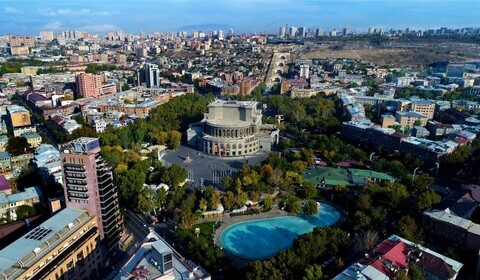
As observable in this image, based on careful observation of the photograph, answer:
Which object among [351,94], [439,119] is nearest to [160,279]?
[439,119]

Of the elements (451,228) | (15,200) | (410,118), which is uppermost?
(410,118)

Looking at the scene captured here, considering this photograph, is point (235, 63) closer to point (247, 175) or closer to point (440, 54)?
point (440, 54)

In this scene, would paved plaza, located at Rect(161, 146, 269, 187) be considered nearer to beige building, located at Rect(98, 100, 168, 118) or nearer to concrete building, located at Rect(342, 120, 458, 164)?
concrete building, located at Rect(342, 120, 458, 164)

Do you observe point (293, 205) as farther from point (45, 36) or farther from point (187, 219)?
point (45, 36)

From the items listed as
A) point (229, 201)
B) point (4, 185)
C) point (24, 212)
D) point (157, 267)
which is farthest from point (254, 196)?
point (4, 185)

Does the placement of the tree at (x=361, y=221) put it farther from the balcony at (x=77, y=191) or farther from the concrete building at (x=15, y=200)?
the concrete building at (x=15, y=200)

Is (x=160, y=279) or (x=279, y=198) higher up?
(x=160, y=279)
